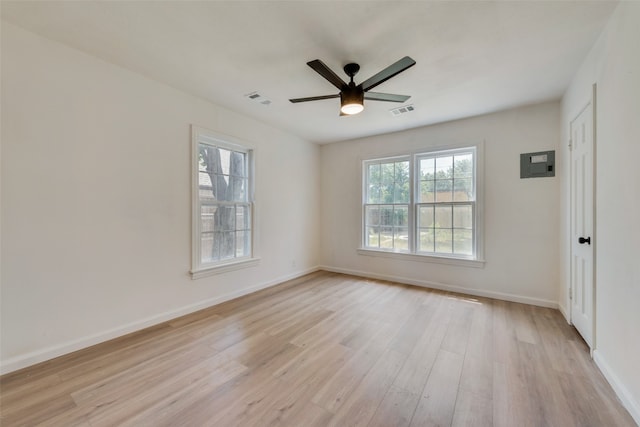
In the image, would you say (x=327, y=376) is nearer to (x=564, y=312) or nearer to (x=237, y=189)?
(x=237, y=189)

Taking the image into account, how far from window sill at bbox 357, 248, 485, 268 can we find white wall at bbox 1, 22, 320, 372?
8.74 feet

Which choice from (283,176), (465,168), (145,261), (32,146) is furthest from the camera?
(283,176)

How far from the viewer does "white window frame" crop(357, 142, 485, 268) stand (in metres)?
3.74

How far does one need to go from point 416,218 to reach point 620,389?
2840 mm

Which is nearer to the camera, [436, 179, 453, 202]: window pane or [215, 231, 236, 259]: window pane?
[215, 231, 236, 259]: window pane

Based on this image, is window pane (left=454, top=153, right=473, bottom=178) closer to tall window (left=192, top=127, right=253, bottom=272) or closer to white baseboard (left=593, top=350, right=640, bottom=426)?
white baseboard (left=593, top=350, right=640, bottom=426)

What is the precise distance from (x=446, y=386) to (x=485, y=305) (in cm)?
Result: 199

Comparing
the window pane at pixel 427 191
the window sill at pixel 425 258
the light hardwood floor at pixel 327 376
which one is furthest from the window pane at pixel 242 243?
the window pane at pixel 427 191

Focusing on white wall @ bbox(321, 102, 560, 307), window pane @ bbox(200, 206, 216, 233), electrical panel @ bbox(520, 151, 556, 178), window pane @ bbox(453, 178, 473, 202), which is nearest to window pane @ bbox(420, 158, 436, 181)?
white wall @ bbox(321, 102, 560, 307)

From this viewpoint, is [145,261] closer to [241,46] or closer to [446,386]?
[241,46]

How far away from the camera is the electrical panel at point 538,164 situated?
328cm

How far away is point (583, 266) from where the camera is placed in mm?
2451

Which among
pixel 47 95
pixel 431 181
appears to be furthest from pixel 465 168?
pixel 47 95

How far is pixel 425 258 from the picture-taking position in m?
4.19
